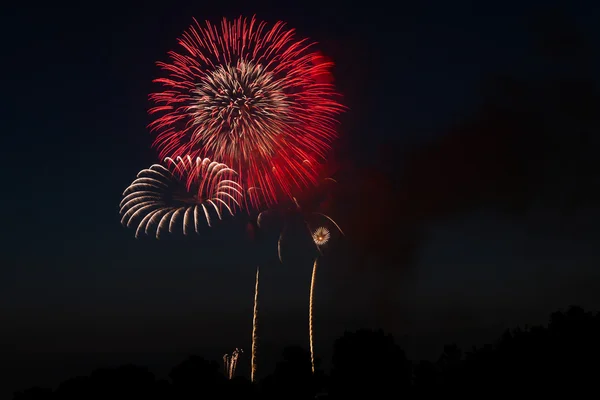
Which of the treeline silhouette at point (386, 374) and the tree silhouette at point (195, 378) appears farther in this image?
the tree silhouette at point (195, 378)

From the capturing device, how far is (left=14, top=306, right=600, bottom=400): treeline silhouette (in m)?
49.5

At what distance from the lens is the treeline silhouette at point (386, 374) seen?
4947 centimetres

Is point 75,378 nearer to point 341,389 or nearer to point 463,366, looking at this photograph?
point 341,389

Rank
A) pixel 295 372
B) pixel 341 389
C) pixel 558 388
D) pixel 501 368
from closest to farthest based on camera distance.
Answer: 1. pixel 558 388
2. pixel 501 368
3. pixel 341 389
4. pixel 295 372

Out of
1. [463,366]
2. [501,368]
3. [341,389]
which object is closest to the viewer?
[501,368]

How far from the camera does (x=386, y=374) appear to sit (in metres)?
64.7

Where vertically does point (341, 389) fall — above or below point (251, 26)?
below

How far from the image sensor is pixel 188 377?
6556 cm

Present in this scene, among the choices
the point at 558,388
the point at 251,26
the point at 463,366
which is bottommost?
the point at 558,388

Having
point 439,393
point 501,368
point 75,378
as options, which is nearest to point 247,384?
point 75,378

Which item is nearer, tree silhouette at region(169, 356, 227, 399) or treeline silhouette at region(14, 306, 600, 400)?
treeline silhouette at region(14, 306, 600, 400)

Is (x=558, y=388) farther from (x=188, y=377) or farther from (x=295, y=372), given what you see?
(x=188, y=377)

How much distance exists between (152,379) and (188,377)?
3431mm

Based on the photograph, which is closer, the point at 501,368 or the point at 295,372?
the point at 501,368
